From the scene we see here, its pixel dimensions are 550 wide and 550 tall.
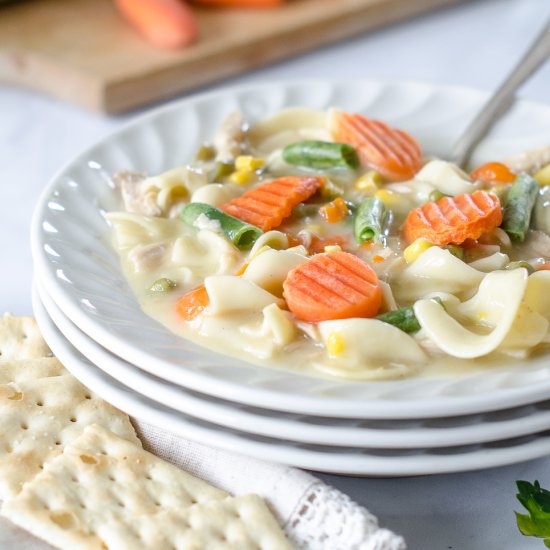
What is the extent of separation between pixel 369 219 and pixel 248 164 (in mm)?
906

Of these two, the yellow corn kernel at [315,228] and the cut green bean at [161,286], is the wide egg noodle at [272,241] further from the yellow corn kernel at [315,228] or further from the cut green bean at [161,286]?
the cut green bean at [161,286]

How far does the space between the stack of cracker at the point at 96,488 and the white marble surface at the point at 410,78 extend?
0.25 metres

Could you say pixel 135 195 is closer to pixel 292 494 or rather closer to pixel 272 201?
pixel 272 201

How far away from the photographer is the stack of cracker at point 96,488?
A: 116 inches

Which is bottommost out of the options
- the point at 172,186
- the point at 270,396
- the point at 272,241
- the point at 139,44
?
the point at 139,44

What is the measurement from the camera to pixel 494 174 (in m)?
4.70

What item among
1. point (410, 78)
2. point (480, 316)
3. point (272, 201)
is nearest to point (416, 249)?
point (480, 316)

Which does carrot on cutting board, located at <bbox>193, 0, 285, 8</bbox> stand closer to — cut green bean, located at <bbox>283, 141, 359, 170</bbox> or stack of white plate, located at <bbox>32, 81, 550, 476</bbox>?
cut green bean, located at <bbox>283, 141, 359, 170</bbox>

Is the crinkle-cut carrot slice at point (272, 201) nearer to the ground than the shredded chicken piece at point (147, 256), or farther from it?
farther from it

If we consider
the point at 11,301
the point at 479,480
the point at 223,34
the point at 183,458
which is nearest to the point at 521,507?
the point at 479,480

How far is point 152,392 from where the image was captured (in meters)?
3.24

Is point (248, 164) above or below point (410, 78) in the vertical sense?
above

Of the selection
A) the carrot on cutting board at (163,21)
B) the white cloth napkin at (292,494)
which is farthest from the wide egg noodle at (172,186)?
the carrot on cutting board at (163,21)

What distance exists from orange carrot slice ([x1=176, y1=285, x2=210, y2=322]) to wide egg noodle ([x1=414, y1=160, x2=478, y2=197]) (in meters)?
1.38
